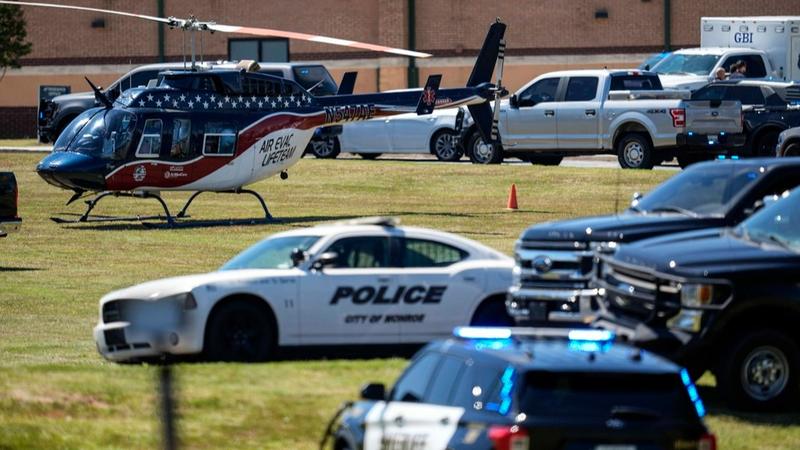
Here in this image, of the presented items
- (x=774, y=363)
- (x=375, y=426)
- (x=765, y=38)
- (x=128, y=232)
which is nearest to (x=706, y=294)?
(x=774, y=363)

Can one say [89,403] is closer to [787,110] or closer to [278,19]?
[787,110]

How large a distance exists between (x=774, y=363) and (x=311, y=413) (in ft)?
12.1

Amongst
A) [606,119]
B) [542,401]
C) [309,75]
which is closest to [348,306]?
[542,401]

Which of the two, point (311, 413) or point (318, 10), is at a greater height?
point (318, 10)

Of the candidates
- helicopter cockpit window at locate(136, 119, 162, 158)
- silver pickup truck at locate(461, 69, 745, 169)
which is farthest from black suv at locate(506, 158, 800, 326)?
silver pickup truck at locate(461, 69, 745, 169)

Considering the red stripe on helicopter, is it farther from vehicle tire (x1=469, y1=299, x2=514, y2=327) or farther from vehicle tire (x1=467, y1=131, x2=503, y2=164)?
vehicle tire (x1=469, y1=299, x2=514, y2=327)

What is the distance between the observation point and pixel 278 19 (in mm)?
57531

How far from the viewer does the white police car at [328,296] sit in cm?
1481

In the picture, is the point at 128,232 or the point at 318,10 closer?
the point at 128,232

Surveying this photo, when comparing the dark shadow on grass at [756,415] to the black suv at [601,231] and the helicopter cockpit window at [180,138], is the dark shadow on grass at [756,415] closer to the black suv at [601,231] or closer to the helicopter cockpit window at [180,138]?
the black suv at [601,231]

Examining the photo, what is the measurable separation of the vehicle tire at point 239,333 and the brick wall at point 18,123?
45800 millimetres

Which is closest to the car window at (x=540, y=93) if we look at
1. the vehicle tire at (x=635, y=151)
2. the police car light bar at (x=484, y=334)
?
the vehicle tire at (x=635, y=151)

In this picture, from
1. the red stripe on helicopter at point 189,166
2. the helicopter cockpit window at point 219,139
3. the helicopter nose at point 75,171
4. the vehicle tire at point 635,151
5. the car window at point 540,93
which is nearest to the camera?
the helicopter nose at point 75,171

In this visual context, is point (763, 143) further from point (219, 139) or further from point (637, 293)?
point (637, 293)
